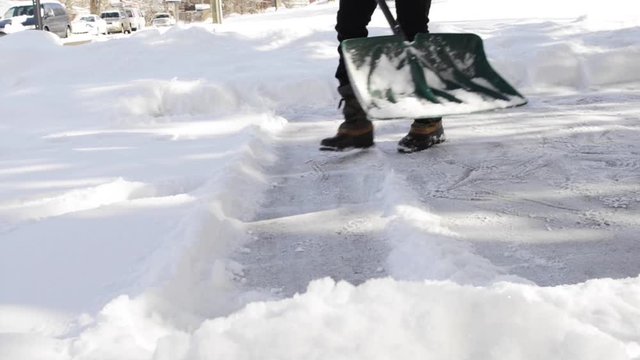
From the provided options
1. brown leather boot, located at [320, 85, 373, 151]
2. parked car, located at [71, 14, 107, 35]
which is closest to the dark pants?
brown leather boot, located at [320, 85, 373, 151]

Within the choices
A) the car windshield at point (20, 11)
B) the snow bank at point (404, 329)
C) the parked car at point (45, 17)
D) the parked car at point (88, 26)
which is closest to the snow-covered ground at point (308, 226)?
the snow bank at point (404, 329)

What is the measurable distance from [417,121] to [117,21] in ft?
Result: 102

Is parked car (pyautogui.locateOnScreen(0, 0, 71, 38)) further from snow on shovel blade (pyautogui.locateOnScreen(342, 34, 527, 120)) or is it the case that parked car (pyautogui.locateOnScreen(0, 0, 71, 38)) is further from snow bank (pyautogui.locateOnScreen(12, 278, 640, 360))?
snow bank (pyautogui.locateOnScreen(12, 278, 640, 360))

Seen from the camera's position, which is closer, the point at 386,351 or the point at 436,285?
the point at 386,351

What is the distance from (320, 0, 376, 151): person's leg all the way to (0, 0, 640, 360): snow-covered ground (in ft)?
0.34

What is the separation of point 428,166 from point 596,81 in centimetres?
264

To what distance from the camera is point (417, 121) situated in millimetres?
3104

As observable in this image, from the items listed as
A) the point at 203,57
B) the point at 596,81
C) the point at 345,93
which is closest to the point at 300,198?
the point at 345,93

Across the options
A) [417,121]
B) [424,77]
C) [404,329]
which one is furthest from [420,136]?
[404,329]

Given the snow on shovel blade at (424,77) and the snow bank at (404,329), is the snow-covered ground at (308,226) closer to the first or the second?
the snow bank at (404,329)

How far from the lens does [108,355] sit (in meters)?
1.11

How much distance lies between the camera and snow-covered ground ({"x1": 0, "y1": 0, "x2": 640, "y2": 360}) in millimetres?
1097

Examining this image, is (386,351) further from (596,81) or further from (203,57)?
(203,57)

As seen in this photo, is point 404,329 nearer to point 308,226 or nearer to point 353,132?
point 308,226
